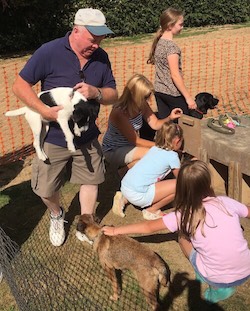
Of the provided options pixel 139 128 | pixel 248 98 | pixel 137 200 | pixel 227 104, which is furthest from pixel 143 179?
pixel 248 98

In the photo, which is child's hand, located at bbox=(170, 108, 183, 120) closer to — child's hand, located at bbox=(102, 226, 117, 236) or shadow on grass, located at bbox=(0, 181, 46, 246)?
shadow on grass, located at bbox=(0, 181, 46, 246)

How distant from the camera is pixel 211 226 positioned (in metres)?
2.42

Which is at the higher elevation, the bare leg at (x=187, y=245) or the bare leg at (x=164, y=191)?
the bare leg at (x=187, y=245)

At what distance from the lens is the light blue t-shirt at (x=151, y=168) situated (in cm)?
359

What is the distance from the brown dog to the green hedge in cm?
1241

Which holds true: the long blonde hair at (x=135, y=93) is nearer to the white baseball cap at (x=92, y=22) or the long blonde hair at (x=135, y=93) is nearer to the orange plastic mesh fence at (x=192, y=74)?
the white baseball cap at (x=92, y=22)

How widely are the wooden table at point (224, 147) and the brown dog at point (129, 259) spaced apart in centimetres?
140

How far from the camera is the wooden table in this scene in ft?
12.2

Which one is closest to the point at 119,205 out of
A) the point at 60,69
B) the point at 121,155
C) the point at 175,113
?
the point at 121,155

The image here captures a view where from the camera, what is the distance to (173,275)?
314cm

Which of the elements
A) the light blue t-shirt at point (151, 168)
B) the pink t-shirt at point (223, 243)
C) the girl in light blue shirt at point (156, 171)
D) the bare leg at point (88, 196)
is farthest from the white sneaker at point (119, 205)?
the pink t-shirt at point (223, 243)

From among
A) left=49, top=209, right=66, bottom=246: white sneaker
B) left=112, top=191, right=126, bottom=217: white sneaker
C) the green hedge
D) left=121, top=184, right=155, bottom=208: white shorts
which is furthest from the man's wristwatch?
the green hedge

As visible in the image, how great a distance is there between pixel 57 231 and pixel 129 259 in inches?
43.6

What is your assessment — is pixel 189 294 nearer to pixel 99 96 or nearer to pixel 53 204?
pixel 53 204
